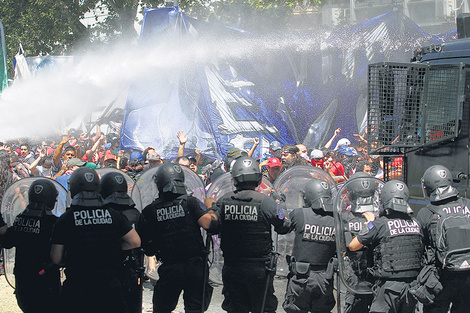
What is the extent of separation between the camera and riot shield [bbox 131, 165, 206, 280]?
23.4ft

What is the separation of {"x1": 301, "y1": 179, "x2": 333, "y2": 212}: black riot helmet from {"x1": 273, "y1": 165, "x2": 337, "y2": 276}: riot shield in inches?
63.2

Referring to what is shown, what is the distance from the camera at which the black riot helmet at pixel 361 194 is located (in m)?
5.86

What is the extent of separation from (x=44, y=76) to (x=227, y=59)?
10270 mm

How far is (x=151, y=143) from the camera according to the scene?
1427 centimetres

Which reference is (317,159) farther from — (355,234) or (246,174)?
(246,174)

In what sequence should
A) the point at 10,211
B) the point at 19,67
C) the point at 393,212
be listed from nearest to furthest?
the point at 393,212 → the point at 10,211 → the point at 19,67

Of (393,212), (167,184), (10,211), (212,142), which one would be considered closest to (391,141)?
(393,212)

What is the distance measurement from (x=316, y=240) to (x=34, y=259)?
2.56 m

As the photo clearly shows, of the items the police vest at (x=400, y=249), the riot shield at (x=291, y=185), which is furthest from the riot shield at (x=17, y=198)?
the police vest at (x=400, y=249)

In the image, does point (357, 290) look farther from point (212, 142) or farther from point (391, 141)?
point (212, 142)

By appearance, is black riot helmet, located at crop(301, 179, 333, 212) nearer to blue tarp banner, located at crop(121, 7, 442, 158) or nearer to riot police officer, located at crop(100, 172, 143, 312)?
riot police officer, located at crop(100, 172, 143, 312)

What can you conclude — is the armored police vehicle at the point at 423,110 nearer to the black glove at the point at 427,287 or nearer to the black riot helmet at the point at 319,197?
the black riot helmet at the point at 319,197

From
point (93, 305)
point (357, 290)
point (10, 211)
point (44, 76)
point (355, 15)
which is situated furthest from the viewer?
point (355, 15)

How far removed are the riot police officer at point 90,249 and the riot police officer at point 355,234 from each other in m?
2.06
